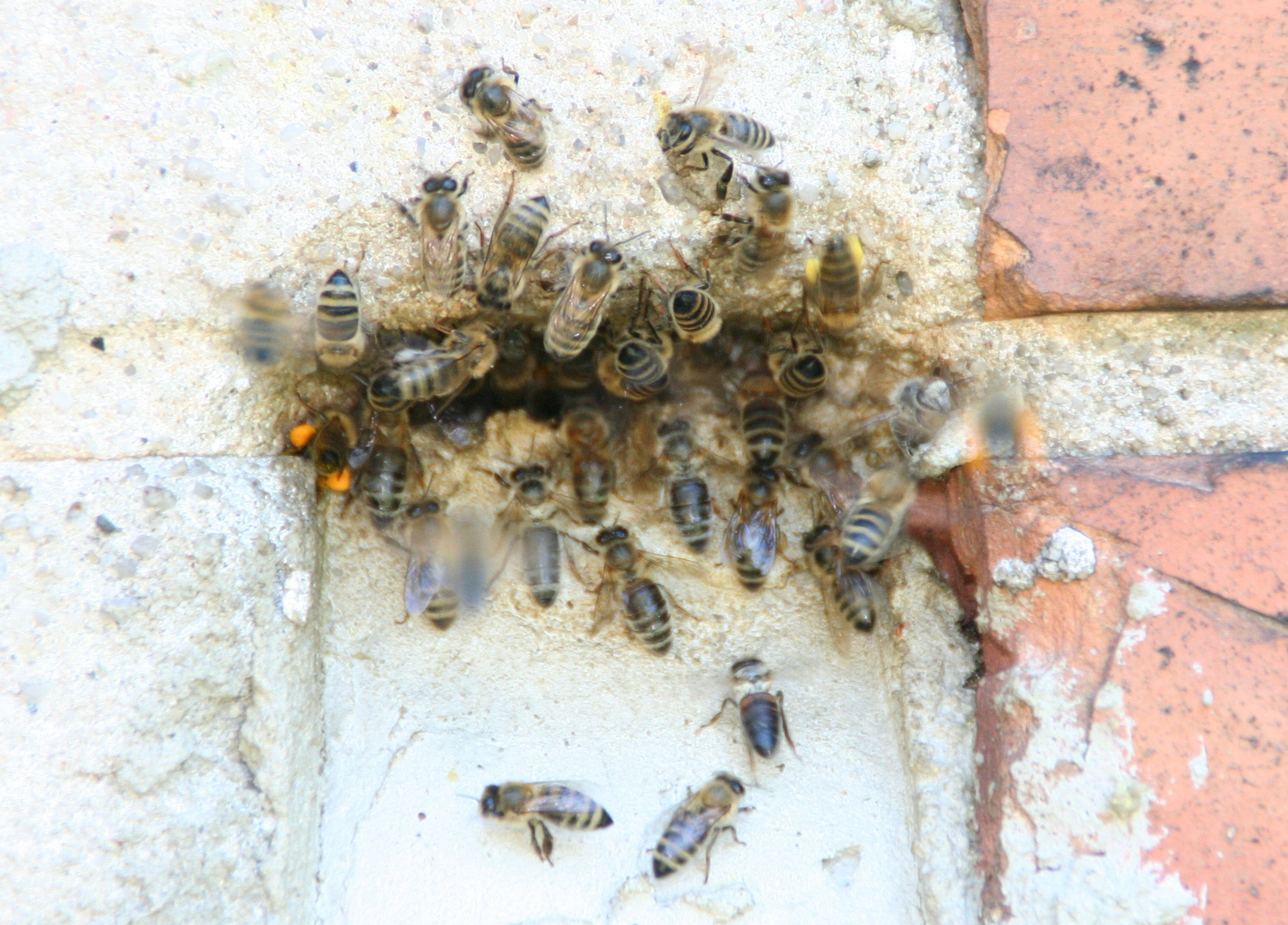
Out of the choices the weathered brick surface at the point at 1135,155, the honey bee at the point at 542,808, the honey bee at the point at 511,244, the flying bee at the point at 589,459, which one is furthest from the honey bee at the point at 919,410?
the honey bee at the point at 542,808

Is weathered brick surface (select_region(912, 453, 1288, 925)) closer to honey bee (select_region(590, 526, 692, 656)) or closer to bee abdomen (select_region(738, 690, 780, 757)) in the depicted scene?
bee abdomen (select_region(738, 690, 780, 757))

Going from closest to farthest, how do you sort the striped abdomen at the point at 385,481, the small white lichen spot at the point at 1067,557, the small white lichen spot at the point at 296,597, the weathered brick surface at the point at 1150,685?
1. the weathered brick surface at the point at 1150,685
2. the small white lichen spot at the point at 1067,557
3. the small white lichen spot at the point at 296,597
4. the striped abdomen at the point at 385,481

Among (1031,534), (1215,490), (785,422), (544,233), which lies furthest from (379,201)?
(1215,490)

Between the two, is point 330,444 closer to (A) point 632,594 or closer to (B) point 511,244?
(B) point 511,244

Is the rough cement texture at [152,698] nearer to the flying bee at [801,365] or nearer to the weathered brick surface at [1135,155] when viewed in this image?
the flying bee at [801,365]

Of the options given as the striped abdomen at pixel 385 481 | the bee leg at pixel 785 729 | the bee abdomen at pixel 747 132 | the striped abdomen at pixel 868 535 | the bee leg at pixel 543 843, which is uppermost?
the bee abdomen at pixel 747 132

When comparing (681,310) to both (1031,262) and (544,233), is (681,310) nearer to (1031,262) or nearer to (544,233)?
(544,233)
